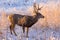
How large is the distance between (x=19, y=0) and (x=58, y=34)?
723 cm

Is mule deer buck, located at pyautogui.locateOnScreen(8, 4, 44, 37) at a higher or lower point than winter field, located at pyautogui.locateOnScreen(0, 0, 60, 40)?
higher

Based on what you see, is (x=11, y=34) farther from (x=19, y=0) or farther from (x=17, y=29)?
(x=19, y=0)

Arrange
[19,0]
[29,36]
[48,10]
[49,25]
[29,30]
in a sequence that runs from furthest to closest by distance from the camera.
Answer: [19,0]
[48,10]
[49,25]
[29,30]
[29,36]

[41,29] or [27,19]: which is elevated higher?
[27,19]

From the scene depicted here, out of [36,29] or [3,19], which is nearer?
[36,29]

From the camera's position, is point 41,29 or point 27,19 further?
point 41,29

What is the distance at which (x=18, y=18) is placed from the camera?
8.19 meters

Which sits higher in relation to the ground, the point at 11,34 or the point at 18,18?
the point at 18,18

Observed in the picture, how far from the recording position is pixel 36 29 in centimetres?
892

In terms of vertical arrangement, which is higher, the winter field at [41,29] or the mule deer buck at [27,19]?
the mule deer buck at [27,19]

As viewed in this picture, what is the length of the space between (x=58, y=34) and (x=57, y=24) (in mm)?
1051

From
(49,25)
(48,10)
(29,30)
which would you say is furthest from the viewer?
(48,10)

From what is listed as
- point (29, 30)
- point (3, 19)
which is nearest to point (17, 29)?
point (29, 30)

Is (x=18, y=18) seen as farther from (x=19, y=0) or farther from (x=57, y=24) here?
(x=19, y=0)
